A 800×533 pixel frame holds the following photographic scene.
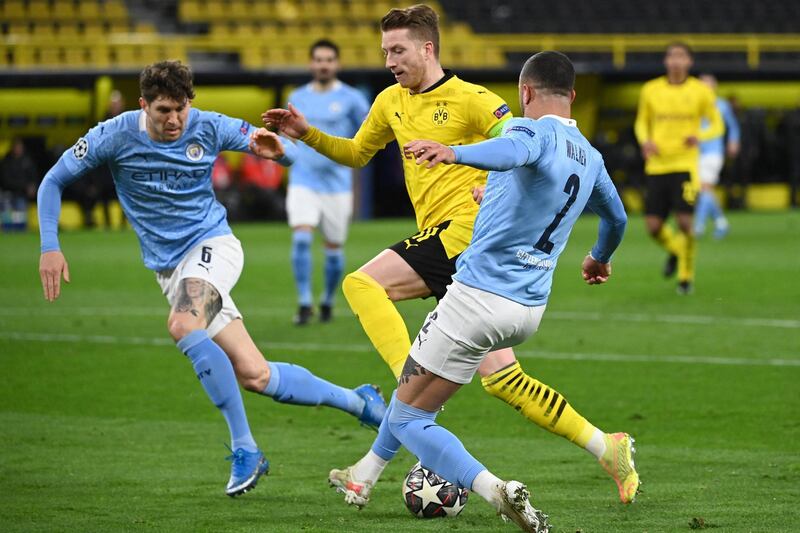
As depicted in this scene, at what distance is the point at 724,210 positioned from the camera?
32094 mm

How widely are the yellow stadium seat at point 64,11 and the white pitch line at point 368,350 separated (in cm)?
2155

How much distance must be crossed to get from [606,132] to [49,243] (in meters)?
27.8

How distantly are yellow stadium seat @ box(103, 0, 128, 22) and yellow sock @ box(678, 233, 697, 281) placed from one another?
20917 millimetres

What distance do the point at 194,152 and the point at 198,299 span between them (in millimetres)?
823

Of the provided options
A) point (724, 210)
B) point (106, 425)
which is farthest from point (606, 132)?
point (106, 425)

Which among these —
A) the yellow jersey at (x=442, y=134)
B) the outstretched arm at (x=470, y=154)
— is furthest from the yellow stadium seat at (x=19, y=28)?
the outstretched arm at (x=470, y=154)

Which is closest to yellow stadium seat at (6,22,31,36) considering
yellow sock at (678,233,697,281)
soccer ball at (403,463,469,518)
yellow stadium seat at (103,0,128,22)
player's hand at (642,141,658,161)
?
yellow stadium seat at (103,0,128,22)

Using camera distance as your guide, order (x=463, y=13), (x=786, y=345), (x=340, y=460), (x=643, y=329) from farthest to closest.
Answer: (x=463, y=13)
(x=643, y=329)
(x=786, y=345)
(x=340, y=460)

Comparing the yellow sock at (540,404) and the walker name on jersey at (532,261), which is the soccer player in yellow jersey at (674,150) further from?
the walker name on jersey at (532,261)

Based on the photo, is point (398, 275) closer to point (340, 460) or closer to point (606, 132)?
point (340, 460)

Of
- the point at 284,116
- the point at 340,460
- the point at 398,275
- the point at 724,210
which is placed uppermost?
the point at 284,116

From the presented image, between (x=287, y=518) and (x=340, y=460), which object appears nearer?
(x=287, y=518)

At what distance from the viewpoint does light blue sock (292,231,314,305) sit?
13055 mm

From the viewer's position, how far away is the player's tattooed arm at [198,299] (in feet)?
21.4
